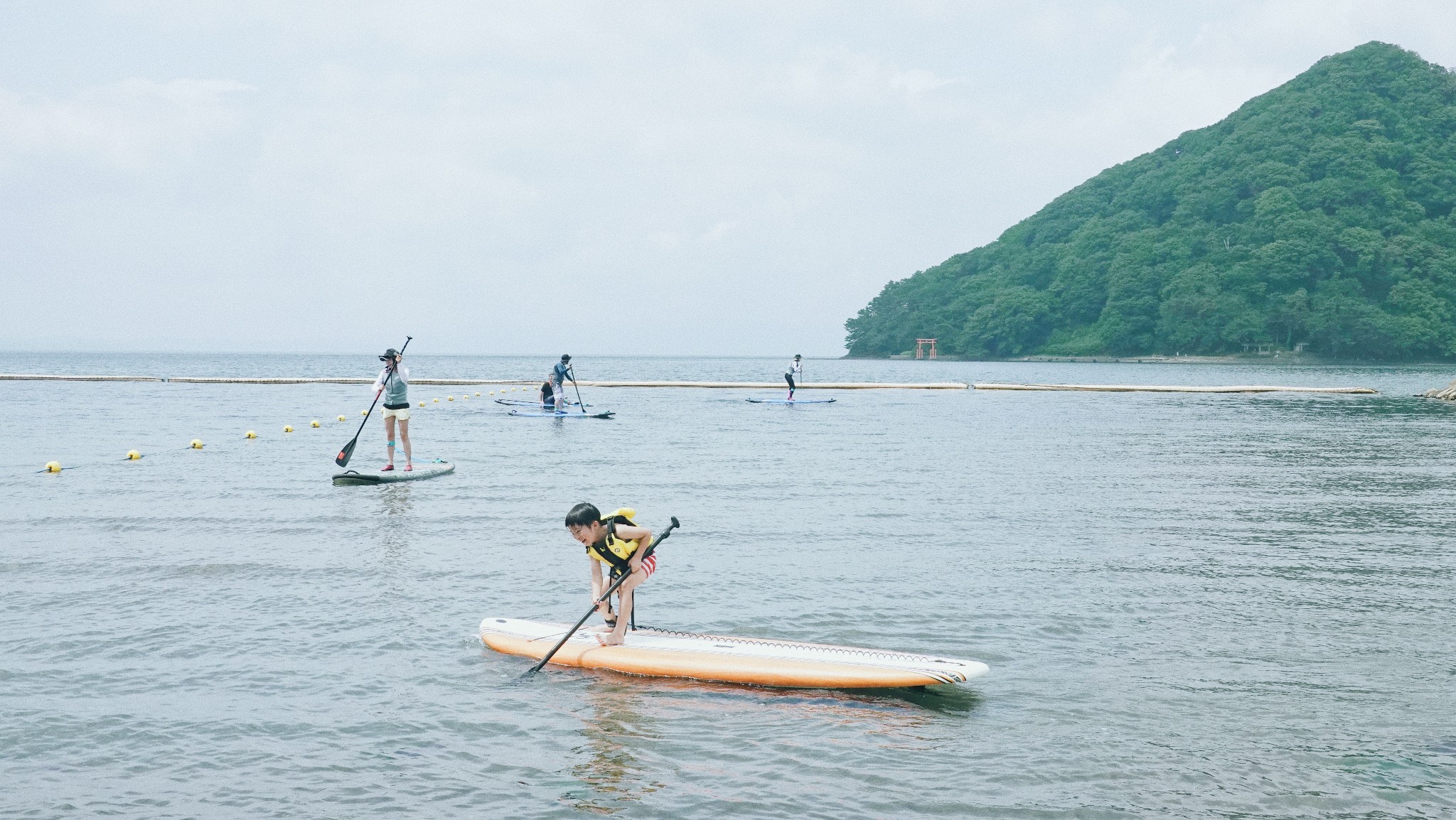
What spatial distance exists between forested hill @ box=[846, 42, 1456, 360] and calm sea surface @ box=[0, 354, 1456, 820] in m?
121

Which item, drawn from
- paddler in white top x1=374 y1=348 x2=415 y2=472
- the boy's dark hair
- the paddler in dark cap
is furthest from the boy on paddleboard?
the paddler in dark cap

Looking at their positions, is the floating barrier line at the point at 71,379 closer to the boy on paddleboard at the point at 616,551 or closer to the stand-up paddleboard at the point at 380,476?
the stand-up paddleboard at the point at 380,476

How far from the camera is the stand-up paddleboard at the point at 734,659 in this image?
328 inches

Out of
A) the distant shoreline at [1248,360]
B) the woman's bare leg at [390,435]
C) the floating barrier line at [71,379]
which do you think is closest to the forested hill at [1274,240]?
the distant shoreline at [1248,360]

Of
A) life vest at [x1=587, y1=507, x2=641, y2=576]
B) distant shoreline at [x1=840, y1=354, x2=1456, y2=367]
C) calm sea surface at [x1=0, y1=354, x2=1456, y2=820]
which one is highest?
distant shoreline at [x1=840, y1=354, x2=1456, y2=367]

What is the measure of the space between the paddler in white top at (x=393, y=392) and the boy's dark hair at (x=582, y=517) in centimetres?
1024

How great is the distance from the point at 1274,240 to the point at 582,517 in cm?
14351

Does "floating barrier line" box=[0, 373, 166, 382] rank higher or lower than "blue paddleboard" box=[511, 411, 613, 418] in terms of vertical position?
higher

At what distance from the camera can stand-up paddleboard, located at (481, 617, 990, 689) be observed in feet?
27.3

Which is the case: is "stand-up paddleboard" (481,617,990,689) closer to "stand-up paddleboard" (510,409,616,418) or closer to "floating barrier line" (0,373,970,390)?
"stand-up paddleboard" (510,409,616,418)

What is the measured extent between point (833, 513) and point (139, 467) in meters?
15.1

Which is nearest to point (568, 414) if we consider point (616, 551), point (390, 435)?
point (390, 435)

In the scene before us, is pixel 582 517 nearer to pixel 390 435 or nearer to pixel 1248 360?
pixel 390 435

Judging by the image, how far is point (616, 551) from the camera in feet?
29.5
